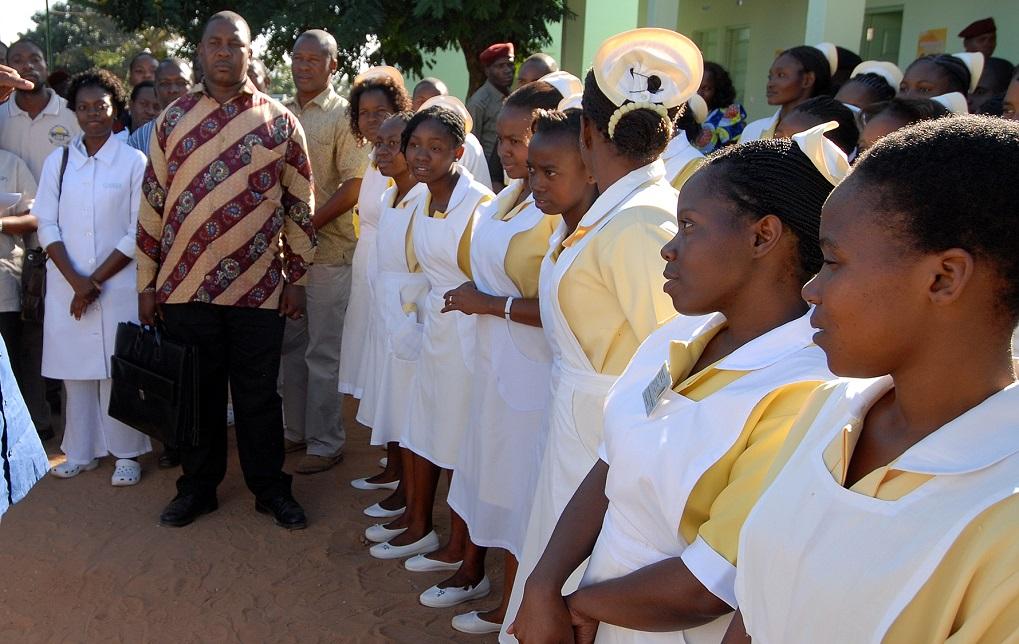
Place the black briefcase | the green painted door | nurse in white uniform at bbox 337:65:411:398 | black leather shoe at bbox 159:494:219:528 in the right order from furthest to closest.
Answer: the green painted door, nurse in white uniform at bbox 337:65:411:398, black leather shoe at bbox 159:494:219:528, the black briefcase

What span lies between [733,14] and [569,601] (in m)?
11.8

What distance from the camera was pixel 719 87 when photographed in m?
6.37

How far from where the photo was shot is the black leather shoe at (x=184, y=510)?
4547 mm

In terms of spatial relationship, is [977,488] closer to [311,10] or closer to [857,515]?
[857,515]

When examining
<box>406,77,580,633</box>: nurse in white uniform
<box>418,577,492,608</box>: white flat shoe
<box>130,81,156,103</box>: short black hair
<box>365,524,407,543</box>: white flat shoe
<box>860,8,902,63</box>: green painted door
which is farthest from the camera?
<box>860,8,902,63</box>: green painted door

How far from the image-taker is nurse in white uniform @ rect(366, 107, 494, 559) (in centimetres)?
391

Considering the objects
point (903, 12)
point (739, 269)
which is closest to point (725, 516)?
point (739, 269)

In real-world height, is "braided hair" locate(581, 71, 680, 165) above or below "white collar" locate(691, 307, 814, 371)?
above

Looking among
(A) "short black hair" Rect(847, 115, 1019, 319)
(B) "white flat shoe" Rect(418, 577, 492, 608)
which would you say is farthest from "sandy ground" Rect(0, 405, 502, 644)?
→ (A) "short black hair" Rect(847, 115, 1019, 319)

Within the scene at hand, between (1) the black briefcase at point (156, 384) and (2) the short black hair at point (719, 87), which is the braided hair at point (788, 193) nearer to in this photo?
(1) the black briefcase at point (156, 384)

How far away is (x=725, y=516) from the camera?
1492 millimetres

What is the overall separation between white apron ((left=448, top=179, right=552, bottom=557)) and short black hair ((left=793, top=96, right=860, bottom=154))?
1.36 metres

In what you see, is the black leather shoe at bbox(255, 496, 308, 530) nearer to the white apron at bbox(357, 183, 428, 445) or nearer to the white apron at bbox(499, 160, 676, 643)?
the white apron at bbox(357, 183, 428, 445)

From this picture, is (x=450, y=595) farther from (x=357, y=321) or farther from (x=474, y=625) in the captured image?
(x=357, y=321)
